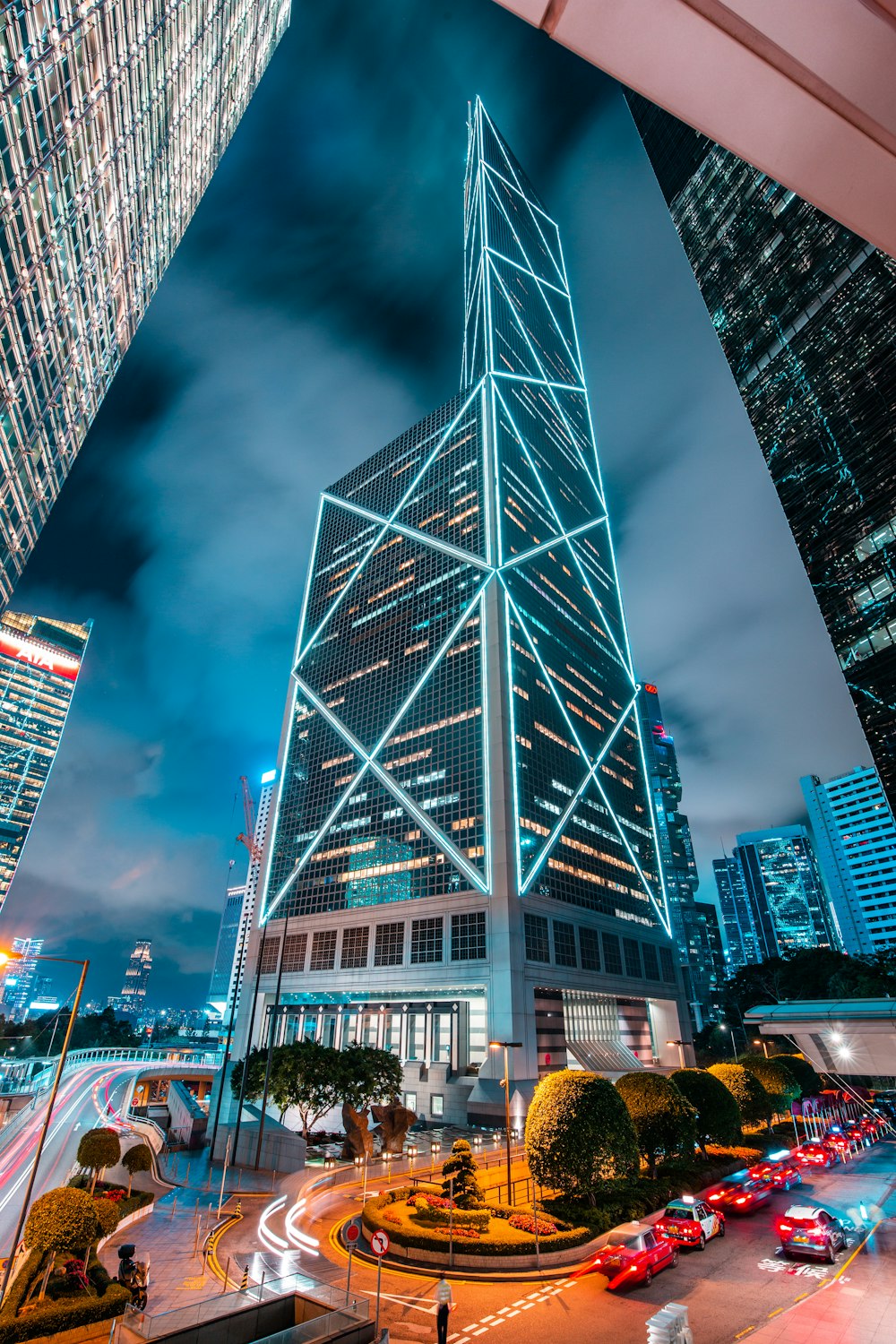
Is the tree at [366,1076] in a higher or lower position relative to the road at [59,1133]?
higher

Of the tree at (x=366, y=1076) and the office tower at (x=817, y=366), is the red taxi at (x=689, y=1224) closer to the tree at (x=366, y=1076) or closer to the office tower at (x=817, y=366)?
the tree at (x=366, y=1076)

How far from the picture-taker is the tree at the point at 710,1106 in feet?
124

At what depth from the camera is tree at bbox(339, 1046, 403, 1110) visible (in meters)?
49.7

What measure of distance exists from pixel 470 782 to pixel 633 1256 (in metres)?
62.5

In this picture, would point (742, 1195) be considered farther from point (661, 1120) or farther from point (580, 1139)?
point (580, 1139)

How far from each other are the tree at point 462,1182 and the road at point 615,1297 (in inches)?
221

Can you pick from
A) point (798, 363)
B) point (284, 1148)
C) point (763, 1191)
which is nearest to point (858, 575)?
point (798, 363)

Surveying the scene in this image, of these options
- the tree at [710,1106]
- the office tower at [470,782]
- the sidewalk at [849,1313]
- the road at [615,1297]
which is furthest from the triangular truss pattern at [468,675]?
the sidewalk at [849,1313]

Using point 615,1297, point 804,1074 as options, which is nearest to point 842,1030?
point 615,1297

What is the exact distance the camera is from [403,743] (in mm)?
95875

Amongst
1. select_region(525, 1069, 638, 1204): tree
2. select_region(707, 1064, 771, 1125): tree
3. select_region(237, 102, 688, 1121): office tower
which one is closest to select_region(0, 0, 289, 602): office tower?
select_region(237, 102, 688, 1121): office tower

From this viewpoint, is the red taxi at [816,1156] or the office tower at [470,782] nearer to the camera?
the red taxi at [816,1156]

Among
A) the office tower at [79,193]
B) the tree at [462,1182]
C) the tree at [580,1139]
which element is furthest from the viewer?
the office tower at [79,193]

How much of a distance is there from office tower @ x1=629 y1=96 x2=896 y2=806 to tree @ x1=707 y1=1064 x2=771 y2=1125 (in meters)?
33.6
